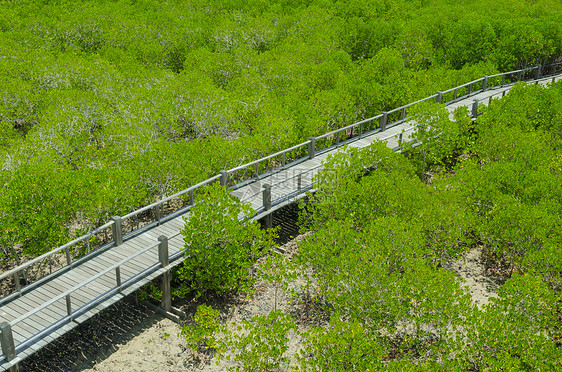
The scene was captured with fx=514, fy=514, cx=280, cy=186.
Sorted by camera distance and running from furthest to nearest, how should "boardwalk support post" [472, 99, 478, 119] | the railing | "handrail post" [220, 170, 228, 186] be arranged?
"boardwalk support post" [472, 99, 478, 119], "handrail post" [220, 170, 228, 186], the railing

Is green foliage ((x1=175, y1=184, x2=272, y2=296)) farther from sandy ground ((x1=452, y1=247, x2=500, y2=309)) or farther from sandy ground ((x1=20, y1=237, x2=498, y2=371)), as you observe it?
sandy ground ((x1=452, y1=247, x2=500, y2=309))

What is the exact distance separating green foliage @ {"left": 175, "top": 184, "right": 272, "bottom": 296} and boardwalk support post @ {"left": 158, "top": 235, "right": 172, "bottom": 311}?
Answer: 0.32 m

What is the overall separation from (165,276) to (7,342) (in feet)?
16.3

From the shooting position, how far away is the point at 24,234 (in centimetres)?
1602

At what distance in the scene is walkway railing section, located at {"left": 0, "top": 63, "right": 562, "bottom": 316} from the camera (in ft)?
49.4

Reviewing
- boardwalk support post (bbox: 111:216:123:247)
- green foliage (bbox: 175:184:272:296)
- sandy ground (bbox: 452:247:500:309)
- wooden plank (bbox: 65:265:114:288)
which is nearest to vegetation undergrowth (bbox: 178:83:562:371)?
sandy ground (bbox: 452:247:500:309)

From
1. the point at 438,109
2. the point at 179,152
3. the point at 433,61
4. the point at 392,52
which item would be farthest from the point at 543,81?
the point at 179,152

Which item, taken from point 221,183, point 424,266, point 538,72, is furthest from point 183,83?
point 538,72

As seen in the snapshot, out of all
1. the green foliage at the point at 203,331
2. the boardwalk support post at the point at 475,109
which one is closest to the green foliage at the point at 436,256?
the green foliage at the point at 203,331

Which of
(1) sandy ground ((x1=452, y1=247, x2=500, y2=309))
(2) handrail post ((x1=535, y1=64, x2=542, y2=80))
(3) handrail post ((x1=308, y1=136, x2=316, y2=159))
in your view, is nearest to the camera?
(1) sandy ground ((x1=452, y1=247, x2=500, y2=309))

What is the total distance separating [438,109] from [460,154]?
6.11 metres

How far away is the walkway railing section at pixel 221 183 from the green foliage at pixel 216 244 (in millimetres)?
1315

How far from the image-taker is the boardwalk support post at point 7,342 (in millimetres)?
11641

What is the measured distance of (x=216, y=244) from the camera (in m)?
16.2
